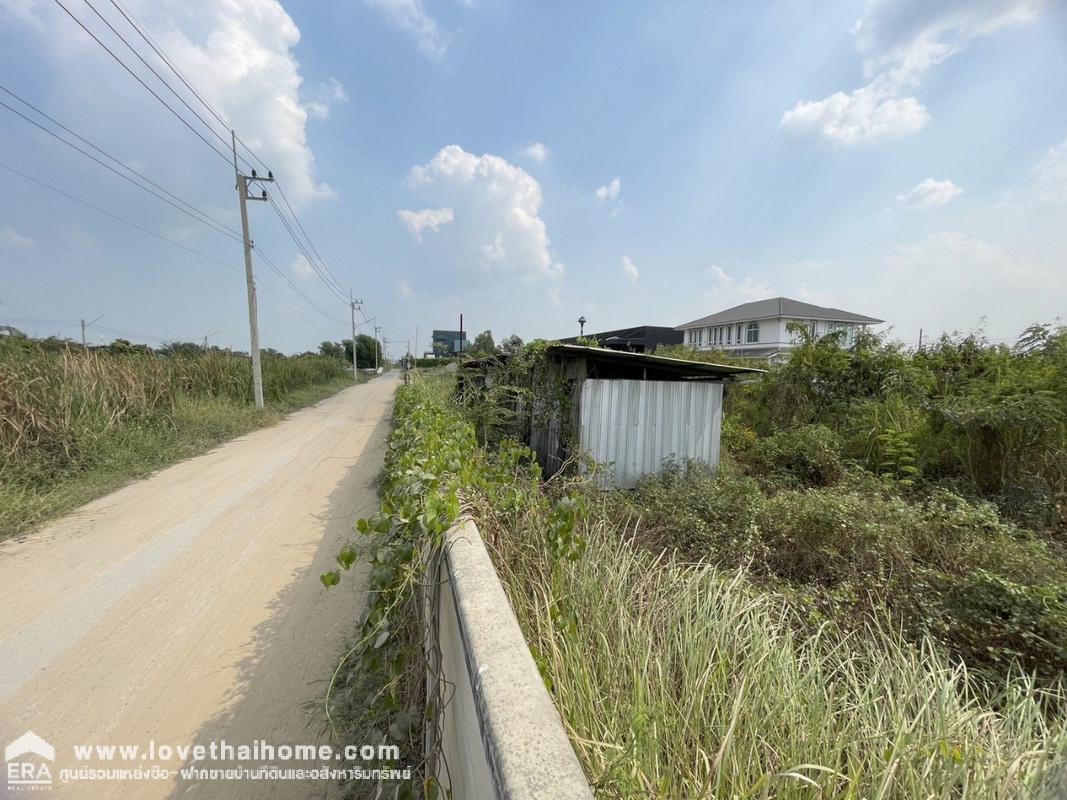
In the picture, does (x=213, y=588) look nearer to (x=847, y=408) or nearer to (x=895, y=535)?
(x=895, y=535)

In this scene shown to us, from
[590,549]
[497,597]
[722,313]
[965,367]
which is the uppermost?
[722,313]

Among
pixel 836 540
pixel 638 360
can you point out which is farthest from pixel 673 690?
pixel 638 360

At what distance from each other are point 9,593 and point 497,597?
4.27m

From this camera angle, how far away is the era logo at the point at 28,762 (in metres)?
1.82

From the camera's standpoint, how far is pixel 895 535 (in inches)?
140

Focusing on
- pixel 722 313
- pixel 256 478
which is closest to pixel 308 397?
pixel 256 478

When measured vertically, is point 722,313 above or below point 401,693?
above

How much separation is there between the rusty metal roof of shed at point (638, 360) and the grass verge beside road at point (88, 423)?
6236 mm

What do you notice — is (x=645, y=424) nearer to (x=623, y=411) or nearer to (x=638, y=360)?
(x=623, y=411)

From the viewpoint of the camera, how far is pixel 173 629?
278 centimetres

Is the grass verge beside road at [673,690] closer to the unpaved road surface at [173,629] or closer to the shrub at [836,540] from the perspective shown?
the unpaved road surface at [173,629]

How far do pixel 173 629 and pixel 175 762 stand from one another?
1.15 meters

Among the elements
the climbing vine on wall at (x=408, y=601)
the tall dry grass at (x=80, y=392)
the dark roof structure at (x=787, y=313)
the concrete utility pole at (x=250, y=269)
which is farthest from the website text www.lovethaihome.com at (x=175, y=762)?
the dark roof structure at (x=787, y=313)

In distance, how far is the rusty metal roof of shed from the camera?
5488mm
